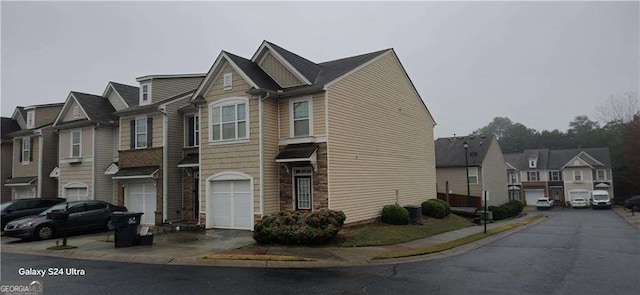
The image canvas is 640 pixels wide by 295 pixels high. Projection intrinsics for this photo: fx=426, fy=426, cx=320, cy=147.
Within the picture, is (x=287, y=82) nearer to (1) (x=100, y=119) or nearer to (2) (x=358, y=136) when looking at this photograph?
(2) (x=358, y=136)

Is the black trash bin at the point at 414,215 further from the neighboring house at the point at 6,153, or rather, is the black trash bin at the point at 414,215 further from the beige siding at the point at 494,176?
the neighboring house at the point at 6,153

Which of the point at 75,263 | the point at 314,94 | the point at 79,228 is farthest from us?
the point at 79,228

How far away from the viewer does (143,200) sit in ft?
78.8

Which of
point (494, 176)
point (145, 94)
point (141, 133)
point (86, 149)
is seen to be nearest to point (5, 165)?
point (86, 149)

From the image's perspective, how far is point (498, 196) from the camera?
150ft

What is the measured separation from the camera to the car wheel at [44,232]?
18297mm

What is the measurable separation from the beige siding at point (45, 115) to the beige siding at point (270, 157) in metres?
22.6

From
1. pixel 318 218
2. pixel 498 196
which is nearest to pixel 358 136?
pixel 318 218

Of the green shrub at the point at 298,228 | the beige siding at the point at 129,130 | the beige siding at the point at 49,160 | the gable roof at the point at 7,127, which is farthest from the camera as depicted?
the gable roof at the point at 7,127

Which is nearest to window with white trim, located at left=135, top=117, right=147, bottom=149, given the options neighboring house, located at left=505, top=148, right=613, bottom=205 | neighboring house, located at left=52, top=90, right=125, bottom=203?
neighboring house, located at left=52, top=90, right=125, bottom=203

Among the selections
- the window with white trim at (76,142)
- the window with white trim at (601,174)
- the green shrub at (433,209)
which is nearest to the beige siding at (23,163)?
the window with white trim at (76,142)

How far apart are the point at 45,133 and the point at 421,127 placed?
85.4 ft

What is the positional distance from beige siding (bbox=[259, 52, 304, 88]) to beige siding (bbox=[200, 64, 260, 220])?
5.99 ft

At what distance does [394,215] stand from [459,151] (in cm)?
2645
